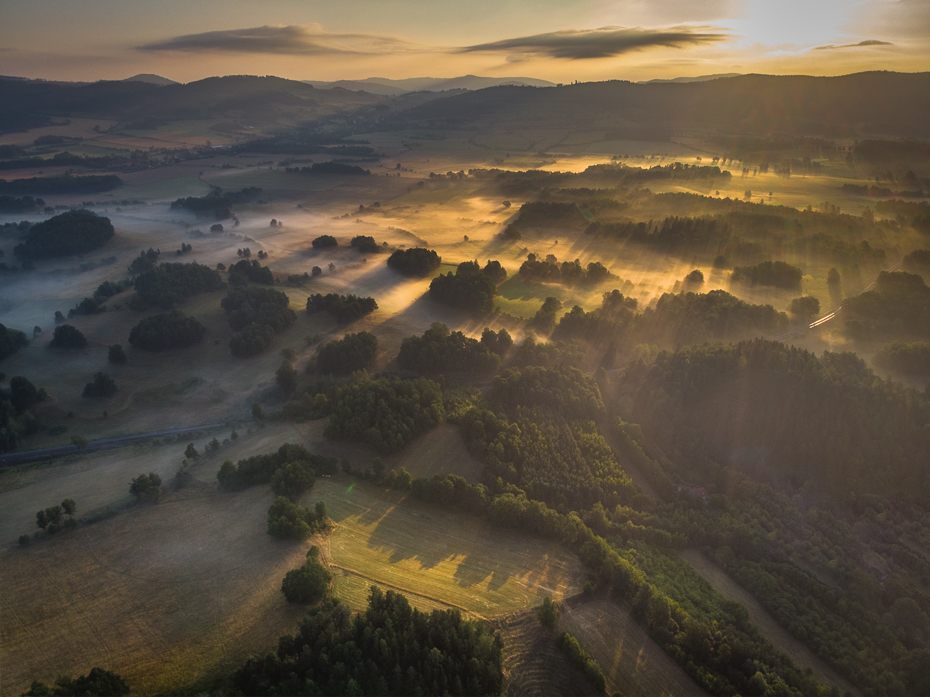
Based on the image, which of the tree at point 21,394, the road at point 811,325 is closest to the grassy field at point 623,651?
the road at point 811,325

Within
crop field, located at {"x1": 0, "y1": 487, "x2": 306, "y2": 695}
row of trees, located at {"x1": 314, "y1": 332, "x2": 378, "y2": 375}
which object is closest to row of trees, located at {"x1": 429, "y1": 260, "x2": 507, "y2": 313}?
row of trees, located at {"x1": 314, "y1": 332, "x2": 378, "y2": 375}

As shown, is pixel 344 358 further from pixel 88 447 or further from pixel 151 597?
pixel 151 597

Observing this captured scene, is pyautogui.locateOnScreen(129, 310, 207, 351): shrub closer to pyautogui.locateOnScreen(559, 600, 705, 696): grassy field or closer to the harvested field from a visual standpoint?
the harvested field

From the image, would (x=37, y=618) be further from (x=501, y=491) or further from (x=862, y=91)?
(x=862, y=91)

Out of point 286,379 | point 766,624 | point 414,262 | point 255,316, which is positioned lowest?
point 766,624

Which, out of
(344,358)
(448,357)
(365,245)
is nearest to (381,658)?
(448,357)

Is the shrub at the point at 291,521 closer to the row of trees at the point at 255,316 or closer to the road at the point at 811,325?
the row of trees at the point at 255,316

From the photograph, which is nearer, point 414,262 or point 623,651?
point 623,651
